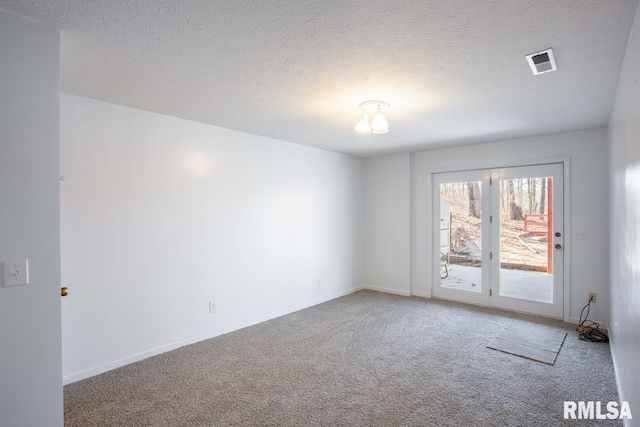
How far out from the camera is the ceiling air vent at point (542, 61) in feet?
6.68

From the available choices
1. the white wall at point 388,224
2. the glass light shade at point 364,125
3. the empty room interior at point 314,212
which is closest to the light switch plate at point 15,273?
the empty room interior at point 314,212

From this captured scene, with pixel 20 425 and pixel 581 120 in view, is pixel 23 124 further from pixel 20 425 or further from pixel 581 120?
pixel 581 120

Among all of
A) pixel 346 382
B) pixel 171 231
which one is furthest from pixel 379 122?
pixel 171 231

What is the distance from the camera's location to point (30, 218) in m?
1.70

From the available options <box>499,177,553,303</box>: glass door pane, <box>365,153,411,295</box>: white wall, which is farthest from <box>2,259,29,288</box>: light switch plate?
<box>499,177,553,303</box>: glass door pane

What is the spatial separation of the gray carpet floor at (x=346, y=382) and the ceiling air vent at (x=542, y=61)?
2321mm

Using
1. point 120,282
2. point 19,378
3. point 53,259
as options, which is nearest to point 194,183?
point 120,282

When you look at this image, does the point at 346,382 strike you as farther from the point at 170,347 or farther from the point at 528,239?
the point at 528,239

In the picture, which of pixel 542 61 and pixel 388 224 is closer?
pixel 542 61

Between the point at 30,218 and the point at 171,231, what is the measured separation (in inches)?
67.4

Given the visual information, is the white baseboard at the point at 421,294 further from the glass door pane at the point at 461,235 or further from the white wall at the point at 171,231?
the white wall at the point at 171,231

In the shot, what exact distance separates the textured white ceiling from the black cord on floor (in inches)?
89.5

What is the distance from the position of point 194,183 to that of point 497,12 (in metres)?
3.01

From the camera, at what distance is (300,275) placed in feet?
15.9
